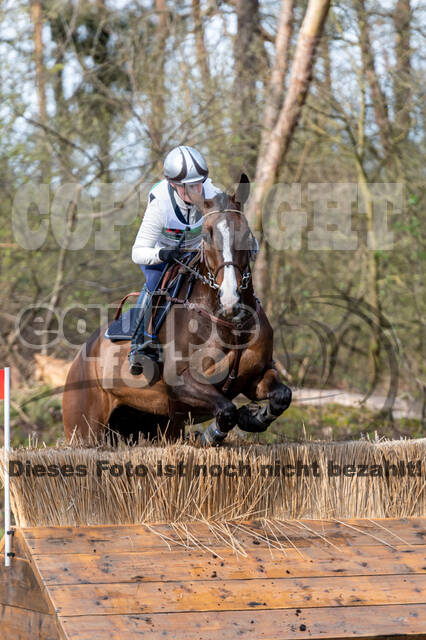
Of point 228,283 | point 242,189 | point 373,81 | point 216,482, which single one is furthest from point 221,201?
point 373,81

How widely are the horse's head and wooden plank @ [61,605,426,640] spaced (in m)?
1.58

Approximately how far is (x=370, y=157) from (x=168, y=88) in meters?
3.49

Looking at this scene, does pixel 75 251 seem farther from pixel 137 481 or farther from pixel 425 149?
pixel 137 481

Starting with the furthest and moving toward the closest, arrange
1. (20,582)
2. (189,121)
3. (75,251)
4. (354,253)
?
(354,253), (75,251), (189,121), (20,582)

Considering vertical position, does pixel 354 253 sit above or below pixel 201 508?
above

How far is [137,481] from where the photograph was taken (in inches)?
165

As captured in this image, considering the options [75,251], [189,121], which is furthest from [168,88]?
[75,251]

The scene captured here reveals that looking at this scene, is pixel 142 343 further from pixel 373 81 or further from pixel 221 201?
pixel 373 81

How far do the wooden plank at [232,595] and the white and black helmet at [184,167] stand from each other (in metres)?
2.35

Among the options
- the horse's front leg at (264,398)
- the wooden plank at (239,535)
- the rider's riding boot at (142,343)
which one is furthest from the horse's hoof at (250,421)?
the rider's riding boot at (142,343)

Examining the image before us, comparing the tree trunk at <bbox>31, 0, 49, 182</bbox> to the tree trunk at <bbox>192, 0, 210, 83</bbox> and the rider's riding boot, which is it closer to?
the tree trunk at <bbox>192, 0, 210, 83</bbox>

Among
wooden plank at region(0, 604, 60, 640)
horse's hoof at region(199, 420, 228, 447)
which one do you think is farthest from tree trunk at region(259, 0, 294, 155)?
wooden plank at region(0, 604, 60, 640)

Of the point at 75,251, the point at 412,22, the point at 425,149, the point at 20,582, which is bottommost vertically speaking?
the point at 20,582

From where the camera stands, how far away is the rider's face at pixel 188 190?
4539 millimetres
